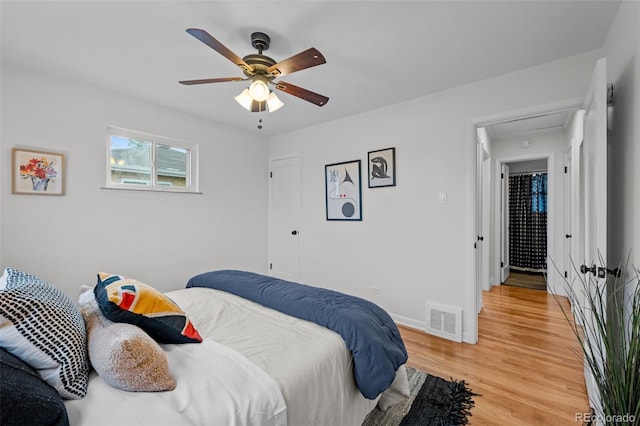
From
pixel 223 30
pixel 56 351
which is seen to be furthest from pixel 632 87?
→ pixel 56 351

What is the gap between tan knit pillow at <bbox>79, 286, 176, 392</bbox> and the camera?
3.04 ft

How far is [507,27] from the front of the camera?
6.21ft

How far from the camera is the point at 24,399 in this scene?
0.68 metres

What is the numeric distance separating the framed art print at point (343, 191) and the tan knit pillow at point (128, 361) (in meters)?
2.77

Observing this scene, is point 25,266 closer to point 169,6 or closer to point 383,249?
point 169,6

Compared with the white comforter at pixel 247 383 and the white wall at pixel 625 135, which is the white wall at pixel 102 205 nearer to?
the white comforter at pixel 247 383

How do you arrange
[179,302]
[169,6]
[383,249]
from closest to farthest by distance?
1. [169,6]
2. [179,302]
3. [383,249]

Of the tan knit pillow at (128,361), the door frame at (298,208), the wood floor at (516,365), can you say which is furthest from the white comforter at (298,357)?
the door frame at (298,208)

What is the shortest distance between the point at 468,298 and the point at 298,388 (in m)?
2.20

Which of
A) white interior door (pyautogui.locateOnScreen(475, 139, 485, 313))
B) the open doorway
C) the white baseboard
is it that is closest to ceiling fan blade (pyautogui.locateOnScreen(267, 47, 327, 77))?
white interior door (pyautogui.locateOnScreen(475, 139, 485, 313))

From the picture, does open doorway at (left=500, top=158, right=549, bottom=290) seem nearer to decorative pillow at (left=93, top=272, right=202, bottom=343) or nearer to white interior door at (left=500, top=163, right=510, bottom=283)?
white interior door at (left=500, top=163, right=510, bottom=283)

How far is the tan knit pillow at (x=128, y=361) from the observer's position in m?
0.93

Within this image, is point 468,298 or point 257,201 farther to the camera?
point 257,201

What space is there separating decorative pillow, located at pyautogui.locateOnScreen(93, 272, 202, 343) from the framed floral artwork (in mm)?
1853
